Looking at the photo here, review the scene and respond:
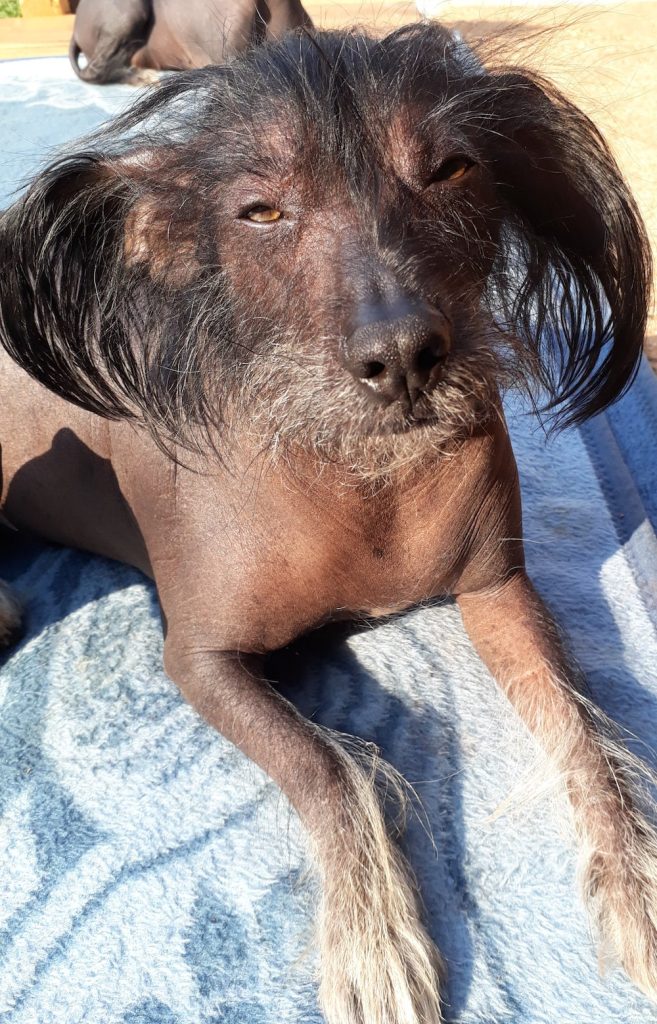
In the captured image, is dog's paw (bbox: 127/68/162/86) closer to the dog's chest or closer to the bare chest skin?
the bare chest skin

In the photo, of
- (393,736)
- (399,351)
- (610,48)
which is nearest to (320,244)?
(399,351)

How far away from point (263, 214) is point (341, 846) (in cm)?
83

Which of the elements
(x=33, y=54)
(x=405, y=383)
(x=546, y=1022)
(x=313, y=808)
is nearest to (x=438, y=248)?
(x=405, y=383)

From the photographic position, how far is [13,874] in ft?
4.63

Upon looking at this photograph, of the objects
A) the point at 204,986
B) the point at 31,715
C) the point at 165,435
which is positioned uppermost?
the point at 165,435

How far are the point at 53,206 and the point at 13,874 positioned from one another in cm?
91

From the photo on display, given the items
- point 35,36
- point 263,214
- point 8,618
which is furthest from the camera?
point 35,36

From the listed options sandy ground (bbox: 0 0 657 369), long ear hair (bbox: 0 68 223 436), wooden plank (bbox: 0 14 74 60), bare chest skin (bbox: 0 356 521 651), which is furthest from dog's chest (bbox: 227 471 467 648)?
wooden plank (bbox: 0 14 74 60)

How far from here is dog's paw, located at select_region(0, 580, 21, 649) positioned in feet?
6.02

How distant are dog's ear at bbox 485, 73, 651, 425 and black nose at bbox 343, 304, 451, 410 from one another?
35cm

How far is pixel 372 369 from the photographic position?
1.20m

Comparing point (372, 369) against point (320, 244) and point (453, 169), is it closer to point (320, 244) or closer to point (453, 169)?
point (320, 244)

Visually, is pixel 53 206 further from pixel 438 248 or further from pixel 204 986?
pixel 204 986

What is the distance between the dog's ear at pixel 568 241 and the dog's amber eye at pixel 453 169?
6 cm
